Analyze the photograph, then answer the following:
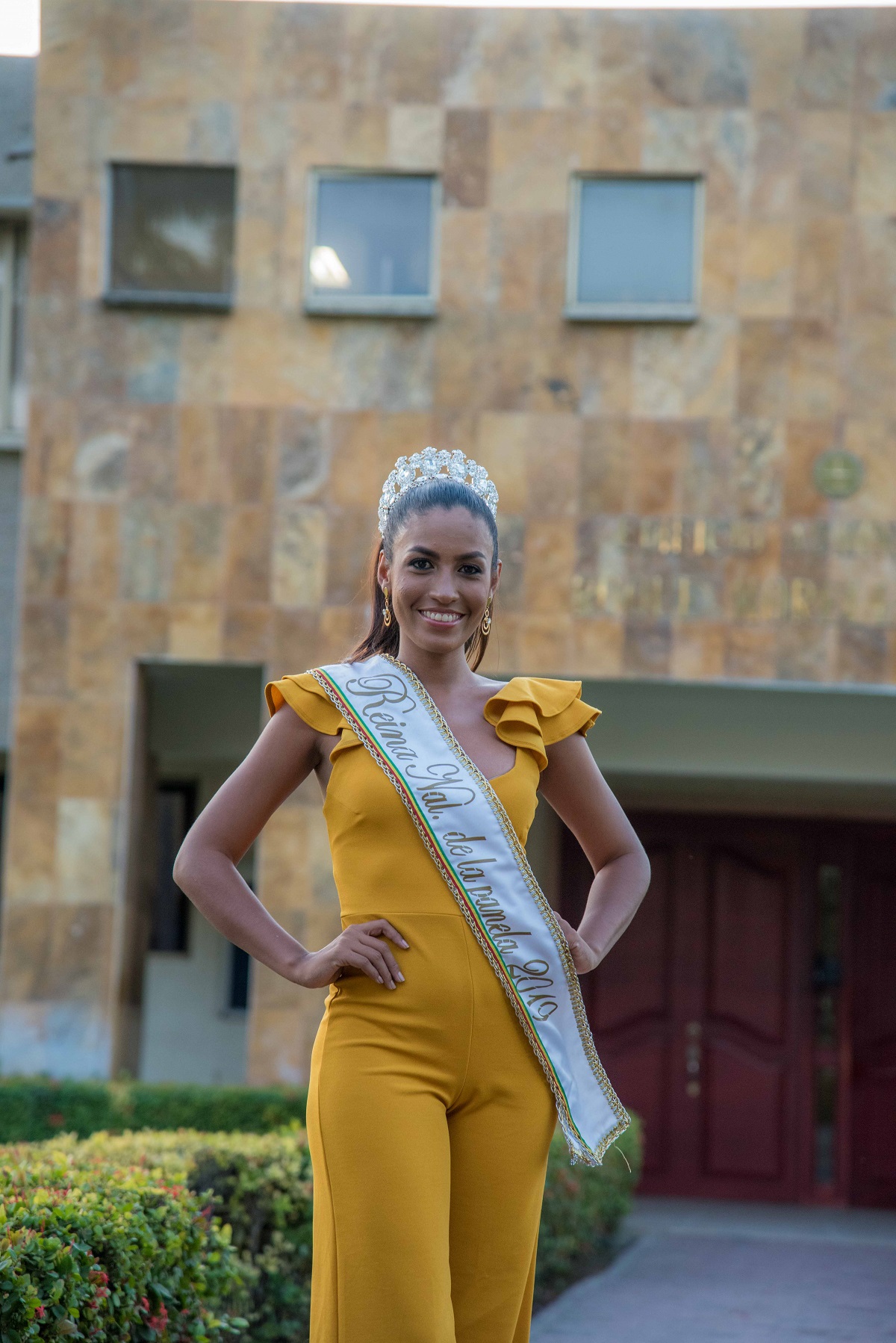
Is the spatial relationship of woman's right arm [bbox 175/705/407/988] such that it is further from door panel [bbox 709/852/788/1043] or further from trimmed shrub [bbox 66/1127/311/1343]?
door panel [bbox 709/852/788/1043]

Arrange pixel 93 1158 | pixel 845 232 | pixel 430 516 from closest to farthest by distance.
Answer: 1. pixel 430 516
2. pixel 93 1158
3. pixel 845 232

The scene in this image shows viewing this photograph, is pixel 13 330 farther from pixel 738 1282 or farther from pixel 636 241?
pixel 738 1282

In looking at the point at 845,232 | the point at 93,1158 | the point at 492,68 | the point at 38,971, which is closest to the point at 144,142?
the point at 492,68

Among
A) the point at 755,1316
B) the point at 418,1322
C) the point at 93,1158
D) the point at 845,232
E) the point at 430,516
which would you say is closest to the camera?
the point at 418,1322

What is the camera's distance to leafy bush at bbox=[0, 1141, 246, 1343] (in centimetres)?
302

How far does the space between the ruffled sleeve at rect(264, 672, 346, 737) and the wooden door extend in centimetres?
849

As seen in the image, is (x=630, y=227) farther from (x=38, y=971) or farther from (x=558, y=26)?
(x=38, y=971)

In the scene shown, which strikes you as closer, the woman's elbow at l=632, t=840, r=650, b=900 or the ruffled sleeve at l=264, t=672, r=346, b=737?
the ruffled sleeve at l=264, t=672, r=346, b=737

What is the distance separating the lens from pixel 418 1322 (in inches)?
87.4

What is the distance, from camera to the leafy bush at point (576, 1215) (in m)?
6.92

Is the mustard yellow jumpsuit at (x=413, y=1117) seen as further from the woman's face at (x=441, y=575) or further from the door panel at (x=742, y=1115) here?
the door panel at (x=742, y=1115)

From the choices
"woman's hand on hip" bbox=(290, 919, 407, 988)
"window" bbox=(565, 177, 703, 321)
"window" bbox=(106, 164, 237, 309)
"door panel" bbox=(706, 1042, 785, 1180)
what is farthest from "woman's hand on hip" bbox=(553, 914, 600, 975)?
"door panel" bbox=(706, 1042, 785, 1180)

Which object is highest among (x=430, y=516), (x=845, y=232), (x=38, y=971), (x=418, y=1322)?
(x=845, y=232)

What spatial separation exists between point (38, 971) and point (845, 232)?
610cm
